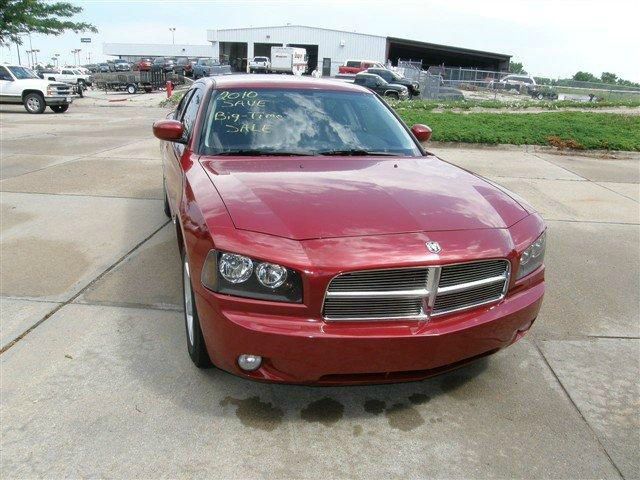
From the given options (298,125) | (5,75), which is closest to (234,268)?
(298,125)

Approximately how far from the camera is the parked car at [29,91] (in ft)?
64.1

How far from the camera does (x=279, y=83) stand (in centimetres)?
416

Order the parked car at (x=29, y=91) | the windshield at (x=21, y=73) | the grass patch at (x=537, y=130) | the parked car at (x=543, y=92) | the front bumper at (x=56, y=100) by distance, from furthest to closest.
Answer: the parked car at (x=543, y=92), the windshield at (x=21, y=73), the front bumper at (x=56, y=100), the parked car at (x=29, y=91), the grass patch at (x=537, y=130)

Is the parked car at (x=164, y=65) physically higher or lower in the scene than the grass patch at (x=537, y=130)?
higher

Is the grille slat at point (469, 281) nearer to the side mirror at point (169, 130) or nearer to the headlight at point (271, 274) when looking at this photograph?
the headlight at point (271, 274)

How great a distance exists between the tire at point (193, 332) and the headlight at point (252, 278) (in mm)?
382

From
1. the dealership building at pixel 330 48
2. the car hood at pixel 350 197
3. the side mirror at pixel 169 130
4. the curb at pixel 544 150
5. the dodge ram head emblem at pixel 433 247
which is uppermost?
the dealership building at pixel 330 48

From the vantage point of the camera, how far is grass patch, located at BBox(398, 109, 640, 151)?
12617mm

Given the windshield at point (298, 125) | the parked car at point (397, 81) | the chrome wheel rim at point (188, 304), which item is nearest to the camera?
the chrome wheel rim at point (188, 304)

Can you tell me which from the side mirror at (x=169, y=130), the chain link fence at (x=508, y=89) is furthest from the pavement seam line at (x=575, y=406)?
the chain link fence at (x=508, y=89)

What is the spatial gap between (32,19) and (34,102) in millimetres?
8457

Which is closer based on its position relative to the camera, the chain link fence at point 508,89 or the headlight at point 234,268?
the headlight at point 234,268

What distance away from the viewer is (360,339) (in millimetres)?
2270

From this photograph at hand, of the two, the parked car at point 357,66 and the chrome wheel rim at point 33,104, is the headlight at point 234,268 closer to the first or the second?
the chrome wheel rim at point 33,104
